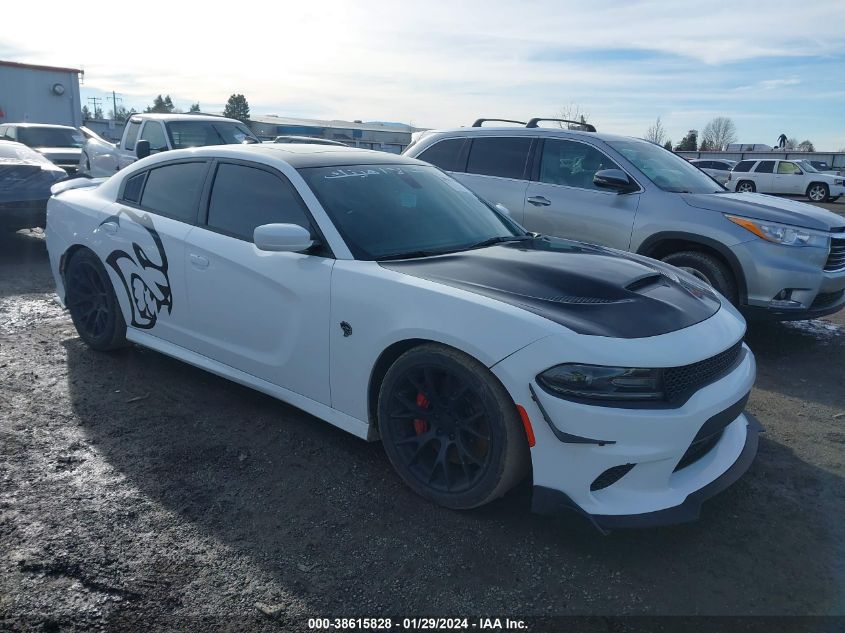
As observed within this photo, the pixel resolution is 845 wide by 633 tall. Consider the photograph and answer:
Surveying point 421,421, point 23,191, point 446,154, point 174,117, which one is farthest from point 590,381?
point 174,117

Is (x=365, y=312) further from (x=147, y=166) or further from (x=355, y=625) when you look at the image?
(x=147, y=166)

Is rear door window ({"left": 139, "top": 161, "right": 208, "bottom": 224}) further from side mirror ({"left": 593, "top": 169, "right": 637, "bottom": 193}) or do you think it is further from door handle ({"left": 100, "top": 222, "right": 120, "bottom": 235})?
side mirror ({"left": 593, "top": 169, "right": 637, "bottom": 193})

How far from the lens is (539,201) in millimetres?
6500

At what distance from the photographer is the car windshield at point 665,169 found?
6.11 metres

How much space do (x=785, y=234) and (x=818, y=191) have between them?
25.0m

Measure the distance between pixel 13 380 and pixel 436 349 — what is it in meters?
3.26

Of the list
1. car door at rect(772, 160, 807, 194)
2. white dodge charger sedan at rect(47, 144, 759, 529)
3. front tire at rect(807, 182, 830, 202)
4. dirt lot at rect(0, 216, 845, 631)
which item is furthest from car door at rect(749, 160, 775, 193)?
white dodge charger sedan at rect(47, 144, 759, 529)

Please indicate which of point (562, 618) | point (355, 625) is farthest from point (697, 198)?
point (355, 625)

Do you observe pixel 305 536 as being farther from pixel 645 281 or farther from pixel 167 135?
pixel 167 135

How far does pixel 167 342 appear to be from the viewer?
4371mm

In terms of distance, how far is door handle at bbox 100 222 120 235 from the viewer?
4.55 m

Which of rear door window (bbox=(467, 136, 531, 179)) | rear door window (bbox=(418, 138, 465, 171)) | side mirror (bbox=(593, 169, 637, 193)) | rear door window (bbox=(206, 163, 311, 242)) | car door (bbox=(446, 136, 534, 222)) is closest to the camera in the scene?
rear door window (bbox=(206, 163, 311, 242))

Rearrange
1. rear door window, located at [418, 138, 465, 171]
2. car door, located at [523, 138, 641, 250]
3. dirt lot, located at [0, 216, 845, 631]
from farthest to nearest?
rear door window, located at [418, 138, 465, 171] < car door, located at [523, 138, 641, 250] < dirt lot, located at [0, 216, 845, 631]

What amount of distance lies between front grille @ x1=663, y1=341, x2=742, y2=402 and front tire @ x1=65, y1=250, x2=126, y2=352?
3.75 meters
